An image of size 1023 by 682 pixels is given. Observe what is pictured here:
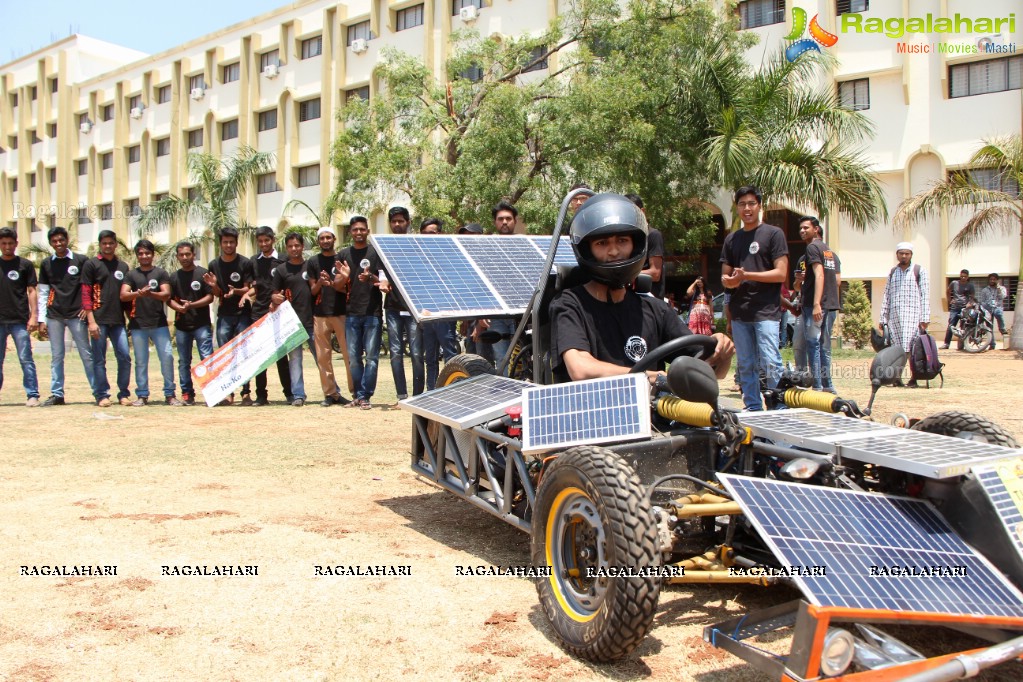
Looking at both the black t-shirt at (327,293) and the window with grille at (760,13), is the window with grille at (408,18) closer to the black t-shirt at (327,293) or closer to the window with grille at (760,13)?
the window with grille at (760,13)

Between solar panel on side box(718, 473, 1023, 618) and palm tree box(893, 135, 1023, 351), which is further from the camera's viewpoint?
palm tree box(893, 135, 1023, 351)

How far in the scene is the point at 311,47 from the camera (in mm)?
37469

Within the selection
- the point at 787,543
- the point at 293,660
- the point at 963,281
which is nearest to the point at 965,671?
the point at 787,543

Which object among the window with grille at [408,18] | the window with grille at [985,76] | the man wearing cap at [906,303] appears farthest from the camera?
the window with grille at [408,18]

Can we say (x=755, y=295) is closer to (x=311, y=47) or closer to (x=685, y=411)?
(x=685, y=411)

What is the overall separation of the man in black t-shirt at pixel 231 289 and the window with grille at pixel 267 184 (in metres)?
28.5

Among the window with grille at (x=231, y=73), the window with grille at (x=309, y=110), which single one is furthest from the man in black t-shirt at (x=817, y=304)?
the window with grille at (x=231, y=73)

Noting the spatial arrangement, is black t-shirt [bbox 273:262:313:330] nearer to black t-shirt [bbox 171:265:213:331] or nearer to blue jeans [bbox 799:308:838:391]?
black t-shirt [bbox 171:265:213:331]

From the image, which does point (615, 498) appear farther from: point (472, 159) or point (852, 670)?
point (472, 159)

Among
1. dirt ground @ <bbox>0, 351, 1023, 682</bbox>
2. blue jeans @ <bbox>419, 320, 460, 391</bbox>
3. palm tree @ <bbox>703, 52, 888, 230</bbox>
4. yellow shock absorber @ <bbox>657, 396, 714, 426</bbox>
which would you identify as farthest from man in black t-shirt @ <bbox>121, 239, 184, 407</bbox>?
palm tree @ <bbox>703, 52, 888, 230</bbox>

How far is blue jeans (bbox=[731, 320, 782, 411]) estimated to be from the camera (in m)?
7.73

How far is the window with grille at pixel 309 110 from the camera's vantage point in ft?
122

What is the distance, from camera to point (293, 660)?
133 inches

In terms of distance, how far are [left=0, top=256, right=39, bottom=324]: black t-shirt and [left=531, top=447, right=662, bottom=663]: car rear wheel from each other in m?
9.14
